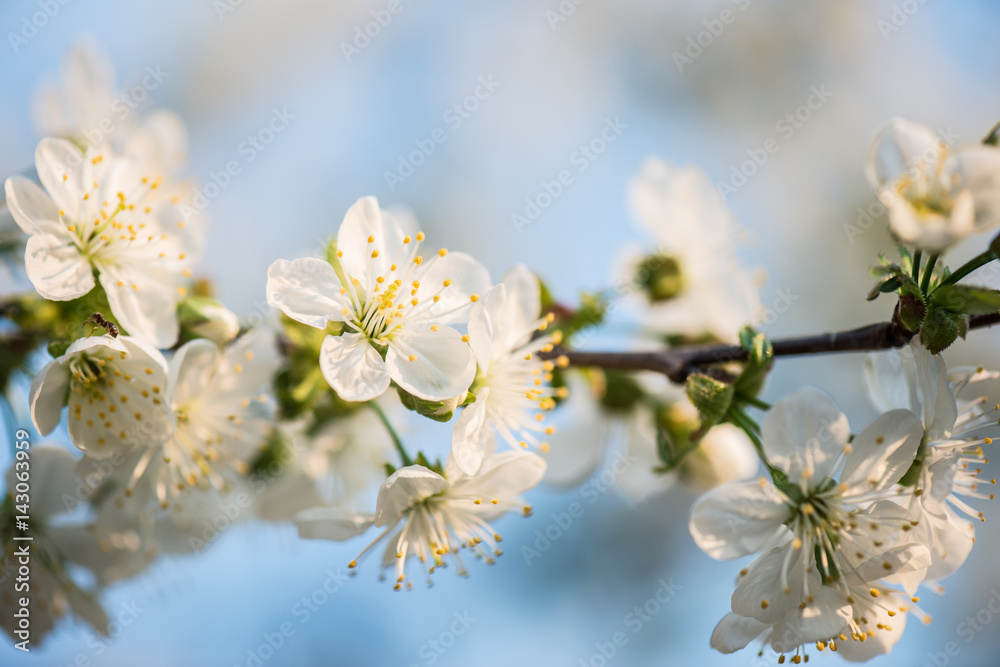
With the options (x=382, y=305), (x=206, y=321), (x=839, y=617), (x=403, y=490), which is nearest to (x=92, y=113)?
(x=206, y=321)

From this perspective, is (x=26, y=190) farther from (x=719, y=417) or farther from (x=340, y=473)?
(x=719, y=417)

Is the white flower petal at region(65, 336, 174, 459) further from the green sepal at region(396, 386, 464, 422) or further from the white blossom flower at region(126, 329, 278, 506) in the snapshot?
the green sepal at region(396, 386, 464, 422)

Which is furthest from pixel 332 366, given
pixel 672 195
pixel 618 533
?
pixel 618 533

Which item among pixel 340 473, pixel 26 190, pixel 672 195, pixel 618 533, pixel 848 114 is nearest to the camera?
pixel 26 190

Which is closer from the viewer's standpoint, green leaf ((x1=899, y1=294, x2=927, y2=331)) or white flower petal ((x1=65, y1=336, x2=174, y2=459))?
green leaf ((x1=899, y1=294, x2=927, y2=331))

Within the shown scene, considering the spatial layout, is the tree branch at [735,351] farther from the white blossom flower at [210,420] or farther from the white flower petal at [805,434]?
the white blossom flower at [210,420]

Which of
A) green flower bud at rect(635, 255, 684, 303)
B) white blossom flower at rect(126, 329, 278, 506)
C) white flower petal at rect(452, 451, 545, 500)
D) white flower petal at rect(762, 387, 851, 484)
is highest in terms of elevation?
white flower petal at rect(762, 387, 851, 484)

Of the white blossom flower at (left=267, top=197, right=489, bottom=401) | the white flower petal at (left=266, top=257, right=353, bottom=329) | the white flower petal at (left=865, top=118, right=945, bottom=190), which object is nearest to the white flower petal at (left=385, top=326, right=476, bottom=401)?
the white blossom flower at (left=267, top=197, right=489, bottom=401)
